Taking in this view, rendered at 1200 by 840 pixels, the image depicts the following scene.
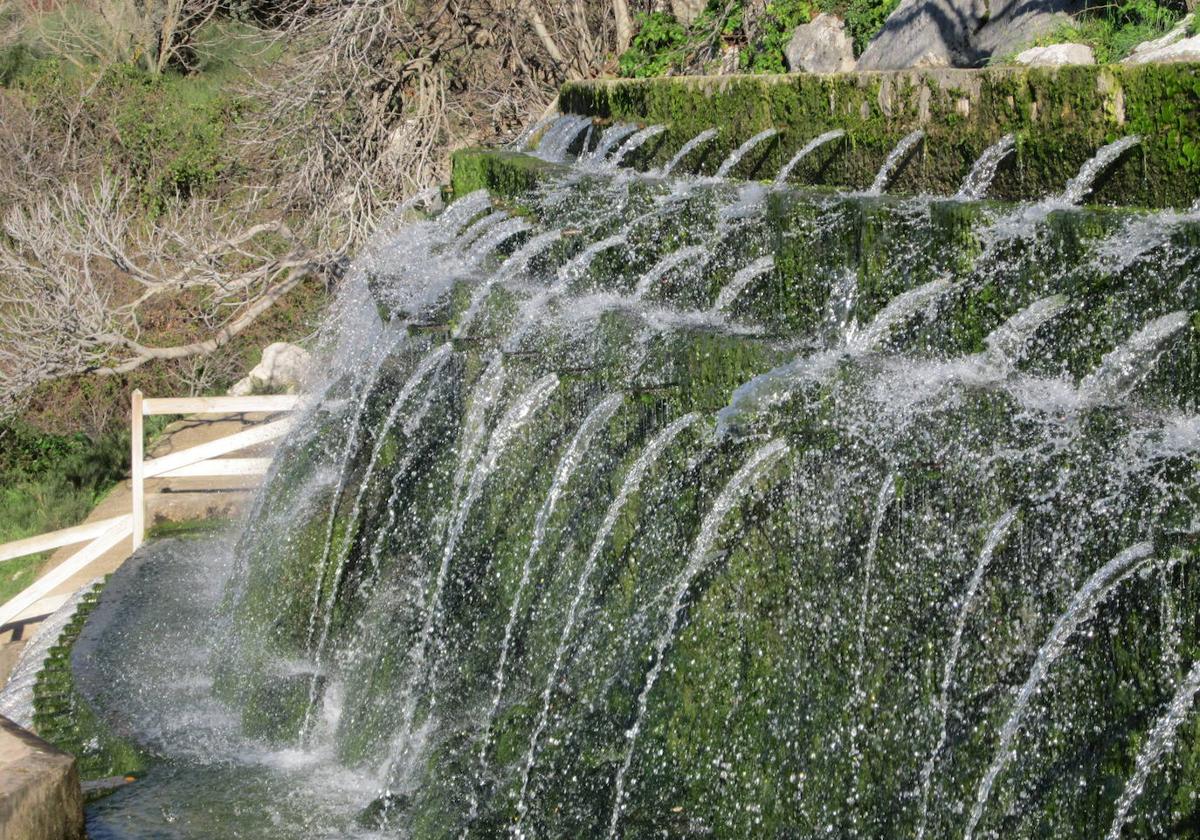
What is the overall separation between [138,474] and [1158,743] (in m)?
7.36

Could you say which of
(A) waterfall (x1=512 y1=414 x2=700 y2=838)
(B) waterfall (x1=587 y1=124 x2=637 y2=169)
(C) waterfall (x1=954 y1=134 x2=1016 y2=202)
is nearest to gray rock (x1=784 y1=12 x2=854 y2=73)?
(B) waterfall (x1=587 y1=124 x2=637 y2=169)

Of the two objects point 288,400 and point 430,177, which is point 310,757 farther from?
point 430,177

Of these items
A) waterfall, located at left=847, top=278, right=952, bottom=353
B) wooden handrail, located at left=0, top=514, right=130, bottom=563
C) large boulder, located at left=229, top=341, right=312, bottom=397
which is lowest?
large boulder, located at left=229, top=341, right=312, bottom=397

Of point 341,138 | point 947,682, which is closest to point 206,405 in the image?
point 341,138

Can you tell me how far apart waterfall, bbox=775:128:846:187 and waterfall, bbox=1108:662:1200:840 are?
3.42 m

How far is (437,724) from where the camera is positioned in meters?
4.91

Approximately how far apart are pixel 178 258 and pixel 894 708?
1241 centimetres

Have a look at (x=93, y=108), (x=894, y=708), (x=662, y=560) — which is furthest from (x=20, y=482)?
(x=894, y=708)

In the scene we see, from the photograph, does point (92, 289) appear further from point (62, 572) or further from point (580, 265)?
point (580, 265)

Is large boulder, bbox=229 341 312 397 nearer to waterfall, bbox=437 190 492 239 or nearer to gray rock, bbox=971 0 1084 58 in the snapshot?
waterfall, bbox=437 190 492 239

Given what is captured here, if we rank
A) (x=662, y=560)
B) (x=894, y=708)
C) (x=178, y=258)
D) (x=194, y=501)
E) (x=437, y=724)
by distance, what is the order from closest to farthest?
(x=894, y=708), (x=662, y=560), (x=437, y=724), (x=194, y=501), (x=178, y=258)

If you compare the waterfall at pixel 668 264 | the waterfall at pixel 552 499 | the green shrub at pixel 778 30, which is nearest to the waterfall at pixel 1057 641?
the waterfall at pixel 552 499

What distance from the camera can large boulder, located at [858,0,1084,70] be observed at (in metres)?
7.02

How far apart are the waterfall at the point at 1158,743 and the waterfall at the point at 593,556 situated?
1.78m
